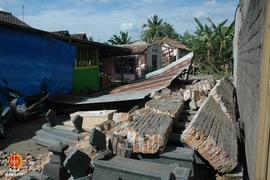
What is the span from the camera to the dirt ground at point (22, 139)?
6879mm

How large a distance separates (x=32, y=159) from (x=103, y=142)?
235cm

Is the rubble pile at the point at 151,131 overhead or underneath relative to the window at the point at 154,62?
underneath

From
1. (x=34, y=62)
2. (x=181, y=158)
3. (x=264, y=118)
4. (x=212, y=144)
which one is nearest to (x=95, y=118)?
(x=181, y=158)

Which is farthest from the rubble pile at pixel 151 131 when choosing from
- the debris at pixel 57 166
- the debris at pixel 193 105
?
the debris at pixel 193 105

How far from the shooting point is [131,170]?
367 centimetres

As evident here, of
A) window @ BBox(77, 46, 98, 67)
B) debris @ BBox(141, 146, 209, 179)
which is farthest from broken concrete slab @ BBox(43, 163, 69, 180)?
window @ BBox(77, 46, 98, 67)

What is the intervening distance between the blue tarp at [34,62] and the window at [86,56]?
1.84m

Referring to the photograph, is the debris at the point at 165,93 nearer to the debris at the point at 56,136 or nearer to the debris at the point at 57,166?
the debris at the point at 56,136

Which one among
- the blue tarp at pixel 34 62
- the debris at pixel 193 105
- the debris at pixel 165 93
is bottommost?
the debris at pixel 193 105

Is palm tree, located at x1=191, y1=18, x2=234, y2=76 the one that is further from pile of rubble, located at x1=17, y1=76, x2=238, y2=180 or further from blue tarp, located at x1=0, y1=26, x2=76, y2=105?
pile of rubble, located at x1=17, y1=76, x2=238, y2=180

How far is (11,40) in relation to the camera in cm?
985

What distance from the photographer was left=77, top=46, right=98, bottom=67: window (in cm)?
1494

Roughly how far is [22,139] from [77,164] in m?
4.33

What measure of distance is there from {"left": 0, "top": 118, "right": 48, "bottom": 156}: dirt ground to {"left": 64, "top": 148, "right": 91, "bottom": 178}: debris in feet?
9.29
